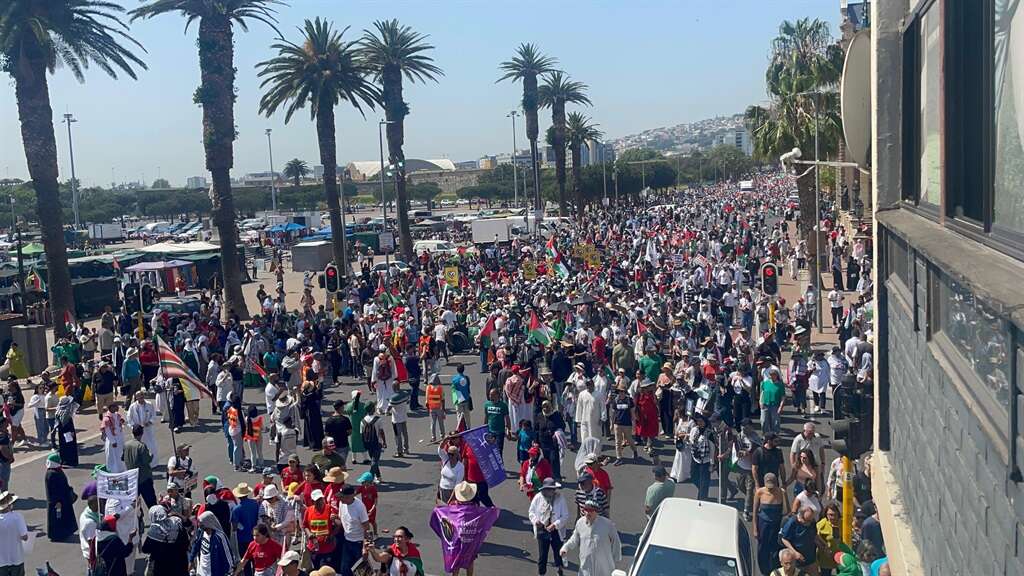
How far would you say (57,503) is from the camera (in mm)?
13016

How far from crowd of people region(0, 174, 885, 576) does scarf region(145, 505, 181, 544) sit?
22 millimetres

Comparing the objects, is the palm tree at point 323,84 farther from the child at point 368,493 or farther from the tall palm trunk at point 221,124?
the child at point 368,493

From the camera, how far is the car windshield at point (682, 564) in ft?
27.6

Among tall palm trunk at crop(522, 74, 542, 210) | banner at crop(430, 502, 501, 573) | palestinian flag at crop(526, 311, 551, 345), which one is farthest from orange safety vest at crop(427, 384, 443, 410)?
tall palm trunk at crop(522, 74, 542, 210)

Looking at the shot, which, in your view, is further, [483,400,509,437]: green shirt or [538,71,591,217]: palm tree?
[538,71,591,217]: palm tree

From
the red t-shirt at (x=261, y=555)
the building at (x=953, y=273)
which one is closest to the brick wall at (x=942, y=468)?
the building at (x=953, y=273)

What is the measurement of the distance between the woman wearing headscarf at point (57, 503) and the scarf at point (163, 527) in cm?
339

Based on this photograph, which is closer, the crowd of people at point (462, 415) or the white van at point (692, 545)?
the white van at point (692, 545)

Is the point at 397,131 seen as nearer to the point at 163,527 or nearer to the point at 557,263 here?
the point at 557,263

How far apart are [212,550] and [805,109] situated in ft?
97.7

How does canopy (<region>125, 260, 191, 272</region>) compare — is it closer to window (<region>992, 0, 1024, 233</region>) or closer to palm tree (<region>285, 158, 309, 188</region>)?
window (<region>992, 0, 1024, 233</region>)

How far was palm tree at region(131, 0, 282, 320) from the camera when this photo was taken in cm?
3262

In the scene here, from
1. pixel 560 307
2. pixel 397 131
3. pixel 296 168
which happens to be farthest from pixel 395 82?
pixel 296 168

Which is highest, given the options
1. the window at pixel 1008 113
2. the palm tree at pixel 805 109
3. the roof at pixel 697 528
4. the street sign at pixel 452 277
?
the palm tree at pixel 805 109
